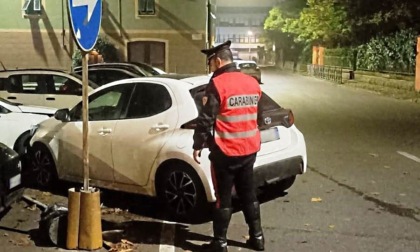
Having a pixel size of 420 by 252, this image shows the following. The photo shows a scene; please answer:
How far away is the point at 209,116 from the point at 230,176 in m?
0.56

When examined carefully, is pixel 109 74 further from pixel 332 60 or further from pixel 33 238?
pixel 332 60

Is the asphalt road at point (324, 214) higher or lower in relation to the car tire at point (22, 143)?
lower

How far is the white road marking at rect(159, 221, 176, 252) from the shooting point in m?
5.86

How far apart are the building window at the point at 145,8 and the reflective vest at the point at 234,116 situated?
91.4 feet

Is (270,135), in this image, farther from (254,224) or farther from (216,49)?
(216,49)

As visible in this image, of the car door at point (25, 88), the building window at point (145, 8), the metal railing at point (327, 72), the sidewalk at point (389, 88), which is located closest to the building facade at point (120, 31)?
the building window at point (145, 8)

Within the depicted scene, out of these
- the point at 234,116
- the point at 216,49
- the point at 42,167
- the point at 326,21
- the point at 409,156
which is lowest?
the point at 409,156

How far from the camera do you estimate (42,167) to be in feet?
27.3

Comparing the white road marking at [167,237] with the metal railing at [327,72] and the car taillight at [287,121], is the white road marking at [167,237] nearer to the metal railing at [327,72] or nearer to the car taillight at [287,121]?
the car taillight at [287,121]

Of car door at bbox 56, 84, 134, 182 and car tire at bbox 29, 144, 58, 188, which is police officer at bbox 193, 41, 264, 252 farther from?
car tire at bbox 29, 144, 58, 188

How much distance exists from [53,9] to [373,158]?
25.0m

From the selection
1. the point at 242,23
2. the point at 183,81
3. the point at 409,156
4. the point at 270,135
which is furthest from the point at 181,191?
the point at 242,23

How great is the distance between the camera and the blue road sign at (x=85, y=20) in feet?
18.5

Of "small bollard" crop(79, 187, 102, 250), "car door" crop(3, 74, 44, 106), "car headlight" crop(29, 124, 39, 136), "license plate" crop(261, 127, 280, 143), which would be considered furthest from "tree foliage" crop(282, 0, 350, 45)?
"small bollard" crop(79, 187, 102, 250)
